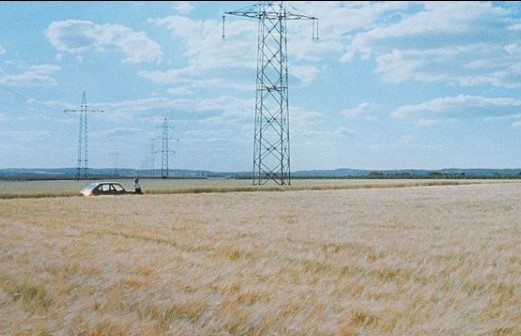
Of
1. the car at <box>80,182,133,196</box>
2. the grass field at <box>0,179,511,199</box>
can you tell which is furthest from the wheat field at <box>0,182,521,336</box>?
the grass field at <box>0,179,511,199</box>

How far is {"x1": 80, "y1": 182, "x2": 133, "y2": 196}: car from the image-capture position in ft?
150

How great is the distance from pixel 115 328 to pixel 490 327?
3.99m

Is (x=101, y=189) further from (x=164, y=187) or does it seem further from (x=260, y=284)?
(x=260, y=284)

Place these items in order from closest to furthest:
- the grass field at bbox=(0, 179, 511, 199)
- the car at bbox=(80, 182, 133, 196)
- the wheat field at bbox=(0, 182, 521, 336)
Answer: the wheat field at bbox=(0, 182, 521, 336), the car at bbox=(80, 182, 133, 196), the grass field at bbox=(0, 179, 511, 199)

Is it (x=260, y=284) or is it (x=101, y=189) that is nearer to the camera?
(x=260, y=284)

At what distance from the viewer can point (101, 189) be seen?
153 feet

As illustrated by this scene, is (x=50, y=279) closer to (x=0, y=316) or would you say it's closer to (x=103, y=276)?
(x=103, y=276)

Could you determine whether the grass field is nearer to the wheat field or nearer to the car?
the car

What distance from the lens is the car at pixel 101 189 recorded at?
4575 centimetres

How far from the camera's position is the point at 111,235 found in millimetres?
16531

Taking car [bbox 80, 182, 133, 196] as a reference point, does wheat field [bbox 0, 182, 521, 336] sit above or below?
below

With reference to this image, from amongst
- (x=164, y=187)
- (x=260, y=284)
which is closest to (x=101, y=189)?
(x=164, y=187)

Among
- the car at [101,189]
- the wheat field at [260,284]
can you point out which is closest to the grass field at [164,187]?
the car at [101,189]

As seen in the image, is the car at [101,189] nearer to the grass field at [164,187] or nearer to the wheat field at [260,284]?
the grass field at [164,187]
